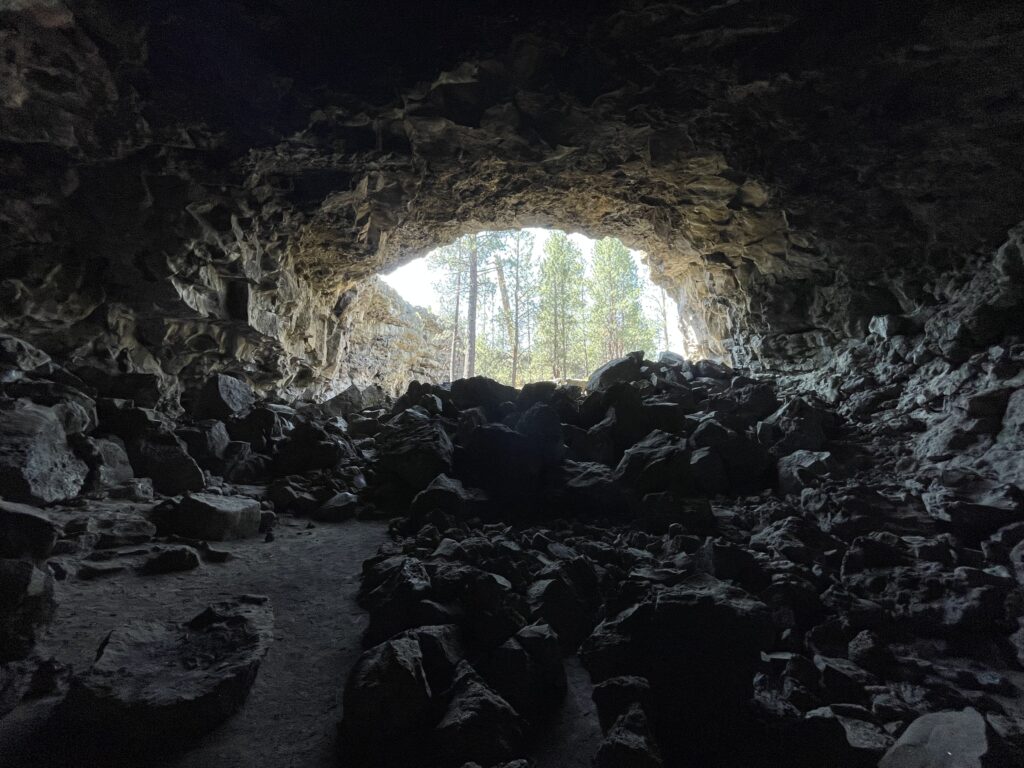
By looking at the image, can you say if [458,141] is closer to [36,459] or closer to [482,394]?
[482,394]

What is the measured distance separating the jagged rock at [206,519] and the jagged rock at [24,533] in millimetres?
1504

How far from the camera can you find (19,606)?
6.74ft

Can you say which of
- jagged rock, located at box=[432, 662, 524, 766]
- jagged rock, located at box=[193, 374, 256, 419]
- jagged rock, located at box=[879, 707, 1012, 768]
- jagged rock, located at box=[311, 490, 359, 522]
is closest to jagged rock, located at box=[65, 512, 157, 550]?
jagged rock, located at box=[311, 490, 359, 522]

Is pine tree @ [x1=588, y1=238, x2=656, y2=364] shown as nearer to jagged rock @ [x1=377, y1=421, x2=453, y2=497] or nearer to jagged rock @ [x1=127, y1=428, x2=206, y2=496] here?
jagged rock @ [x1=377, y1=421, x2=453, y2=497]

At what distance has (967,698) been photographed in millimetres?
2266

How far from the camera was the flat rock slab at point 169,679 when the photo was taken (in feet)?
5.73

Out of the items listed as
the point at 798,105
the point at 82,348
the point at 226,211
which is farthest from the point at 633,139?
the point at 82,348

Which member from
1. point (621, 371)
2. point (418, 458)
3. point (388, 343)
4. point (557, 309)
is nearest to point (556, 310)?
point (557, 309)

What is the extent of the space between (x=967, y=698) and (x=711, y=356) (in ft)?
34.3

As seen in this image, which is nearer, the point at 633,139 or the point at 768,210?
the point at 633,139

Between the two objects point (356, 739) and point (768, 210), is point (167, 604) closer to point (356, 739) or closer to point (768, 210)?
point (356, 739)

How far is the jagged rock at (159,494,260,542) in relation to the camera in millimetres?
3873

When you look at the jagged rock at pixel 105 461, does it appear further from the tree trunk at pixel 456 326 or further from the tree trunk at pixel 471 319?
the tree trunk at pixel 456 326

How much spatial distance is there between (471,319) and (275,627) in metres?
20.6
